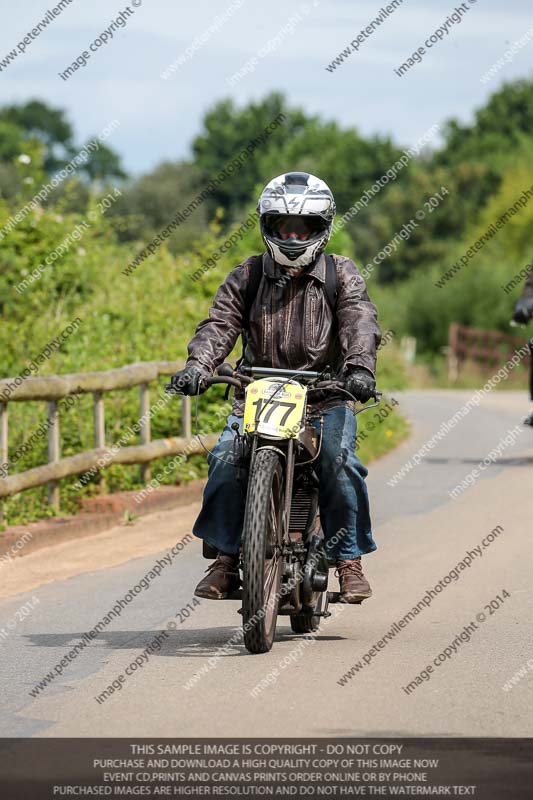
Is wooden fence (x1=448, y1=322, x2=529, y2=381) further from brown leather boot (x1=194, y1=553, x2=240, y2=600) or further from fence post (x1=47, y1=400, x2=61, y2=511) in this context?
brown leather boot (x1=194, y1=553, x2=240, y2=600)

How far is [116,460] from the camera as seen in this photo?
1297 centimetres

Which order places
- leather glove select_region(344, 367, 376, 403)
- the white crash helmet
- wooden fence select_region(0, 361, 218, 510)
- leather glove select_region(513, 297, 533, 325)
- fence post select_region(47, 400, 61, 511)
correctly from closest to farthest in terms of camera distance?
leather glove select_region(344, 367, 376, 403)
the white crash helmet
wooden fence select_region(0, 361, 218, 510)
fence post select_region(47, 400, 61, 511)
leather glove select_region(513, 297, 533, 325)

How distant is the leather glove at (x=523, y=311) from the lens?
15.8m

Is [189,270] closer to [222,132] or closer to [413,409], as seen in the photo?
[413,409]

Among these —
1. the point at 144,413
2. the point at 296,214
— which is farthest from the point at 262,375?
the point at 144,413

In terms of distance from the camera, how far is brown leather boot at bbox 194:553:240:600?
7.43 meters

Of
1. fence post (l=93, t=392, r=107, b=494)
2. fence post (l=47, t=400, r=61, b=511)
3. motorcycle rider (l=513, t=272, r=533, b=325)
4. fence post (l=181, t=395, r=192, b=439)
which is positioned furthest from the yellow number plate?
motorcycle rider (l=513, t=272, r=533, b=325)

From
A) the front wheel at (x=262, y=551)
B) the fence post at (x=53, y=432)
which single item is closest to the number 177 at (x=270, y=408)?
the front wheel at (x=262, y=551)

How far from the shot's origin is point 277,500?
23.7ft

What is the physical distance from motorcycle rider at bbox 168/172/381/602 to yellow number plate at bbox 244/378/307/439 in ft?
0.89

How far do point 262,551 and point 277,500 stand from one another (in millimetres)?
380

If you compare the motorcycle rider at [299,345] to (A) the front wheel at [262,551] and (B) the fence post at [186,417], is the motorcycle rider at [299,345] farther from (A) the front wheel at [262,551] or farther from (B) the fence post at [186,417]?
(B) the fence post at [186,417]

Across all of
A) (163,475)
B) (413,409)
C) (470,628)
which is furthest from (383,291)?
(470,628)

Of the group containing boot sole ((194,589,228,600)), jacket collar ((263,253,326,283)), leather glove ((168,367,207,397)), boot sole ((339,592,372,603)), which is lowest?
boot sole ((339,592,372,603))
